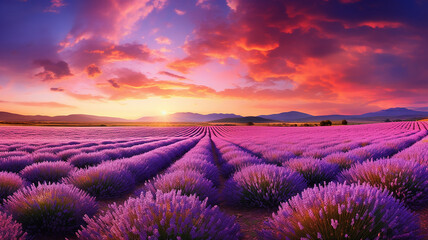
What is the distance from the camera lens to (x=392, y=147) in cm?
912

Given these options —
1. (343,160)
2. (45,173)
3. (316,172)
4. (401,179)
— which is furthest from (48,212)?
(343,160)

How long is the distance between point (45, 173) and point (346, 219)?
5.95 metres

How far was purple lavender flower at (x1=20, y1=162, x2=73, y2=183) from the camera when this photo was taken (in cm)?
482

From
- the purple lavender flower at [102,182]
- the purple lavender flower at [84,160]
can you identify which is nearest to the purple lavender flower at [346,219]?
the purple lavender flower at [102,182]

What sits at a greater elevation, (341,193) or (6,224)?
(341,193)

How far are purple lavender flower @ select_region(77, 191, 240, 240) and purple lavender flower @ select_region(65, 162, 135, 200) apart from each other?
2.58m

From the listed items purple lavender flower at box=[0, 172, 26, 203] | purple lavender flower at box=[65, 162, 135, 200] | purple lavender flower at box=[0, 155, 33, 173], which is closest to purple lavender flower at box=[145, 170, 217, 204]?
purple lavender flower at box=[65, 162, 135, 200]

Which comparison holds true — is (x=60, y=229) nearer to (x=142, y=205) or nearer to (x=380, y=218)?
(x=142, y=205)

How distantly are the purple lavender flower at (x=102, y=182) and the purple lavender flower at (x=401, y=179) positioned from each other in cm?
418

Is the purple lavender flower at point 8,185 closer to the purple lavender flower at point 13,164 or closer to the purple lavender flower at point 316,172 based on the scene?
the purple lavender flower at point 13,164

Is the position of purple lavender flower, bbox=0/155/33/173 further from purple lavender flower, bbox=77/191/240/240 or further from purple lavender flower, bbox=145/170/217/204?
purple lavender flower, bbox=77/191/240/240

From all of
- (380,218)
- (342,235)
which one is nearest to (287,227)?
(342,235)

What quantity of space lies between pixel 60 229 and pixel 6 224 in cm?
67

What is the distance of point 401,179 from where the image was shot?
10.0ft
